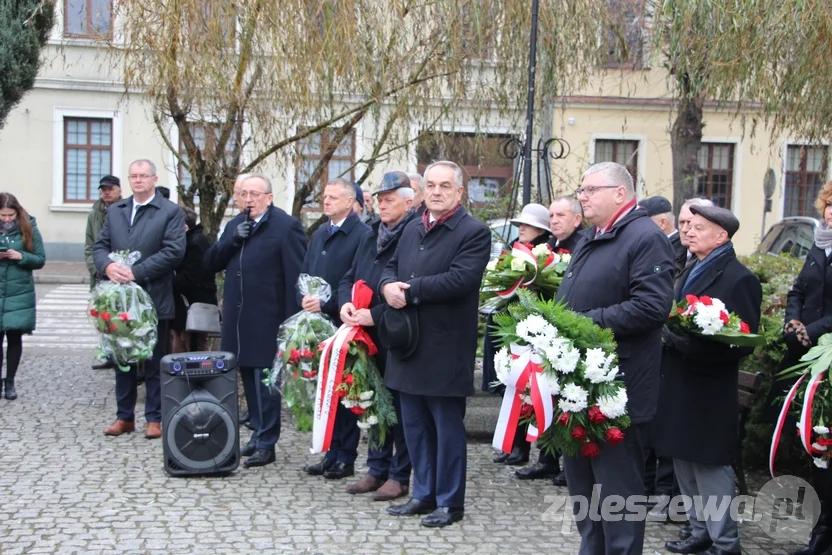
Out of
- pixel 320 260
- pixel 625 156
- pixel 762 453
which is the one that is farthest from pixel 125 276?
pixel 625 156

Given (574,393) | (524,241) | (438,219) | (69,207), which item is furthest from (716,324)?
(69,207)

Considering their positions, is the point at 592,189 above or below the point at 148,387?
above

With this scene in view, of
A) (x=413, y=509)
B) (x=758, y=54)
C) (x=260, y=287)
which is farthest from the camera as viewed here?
(x=758, y=54)

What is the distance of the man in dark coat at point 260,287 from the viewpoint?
23.8ft

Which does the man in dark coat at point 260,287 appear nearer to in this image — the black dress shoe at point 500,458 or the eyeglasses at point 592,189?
the black dress shoe at point 500,458

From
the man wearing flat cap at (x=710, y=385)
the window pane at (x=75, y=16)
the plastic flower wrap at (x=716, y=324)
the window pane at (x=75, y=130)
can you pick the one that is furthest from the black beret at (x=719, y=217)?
the window pane at (x=75, y=130)

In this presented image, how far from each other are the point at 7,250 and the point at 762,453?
6.85m

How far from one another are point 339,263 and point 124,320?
184 cm

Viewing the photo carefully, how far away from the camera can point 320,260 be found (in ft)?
23.0

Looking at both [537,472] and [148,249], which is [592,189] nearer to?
[537,472]

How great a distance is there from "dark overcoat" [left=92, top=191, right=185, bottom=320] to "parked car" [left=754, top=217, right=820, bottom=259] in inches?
359

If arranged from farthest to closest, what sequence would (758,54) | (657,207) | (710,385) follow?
(758,54) < (657,207) < (710,385)

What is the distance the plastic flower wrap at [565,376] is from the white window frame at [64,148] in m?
22.4

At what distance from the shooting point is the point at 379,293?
6363 millimetres
